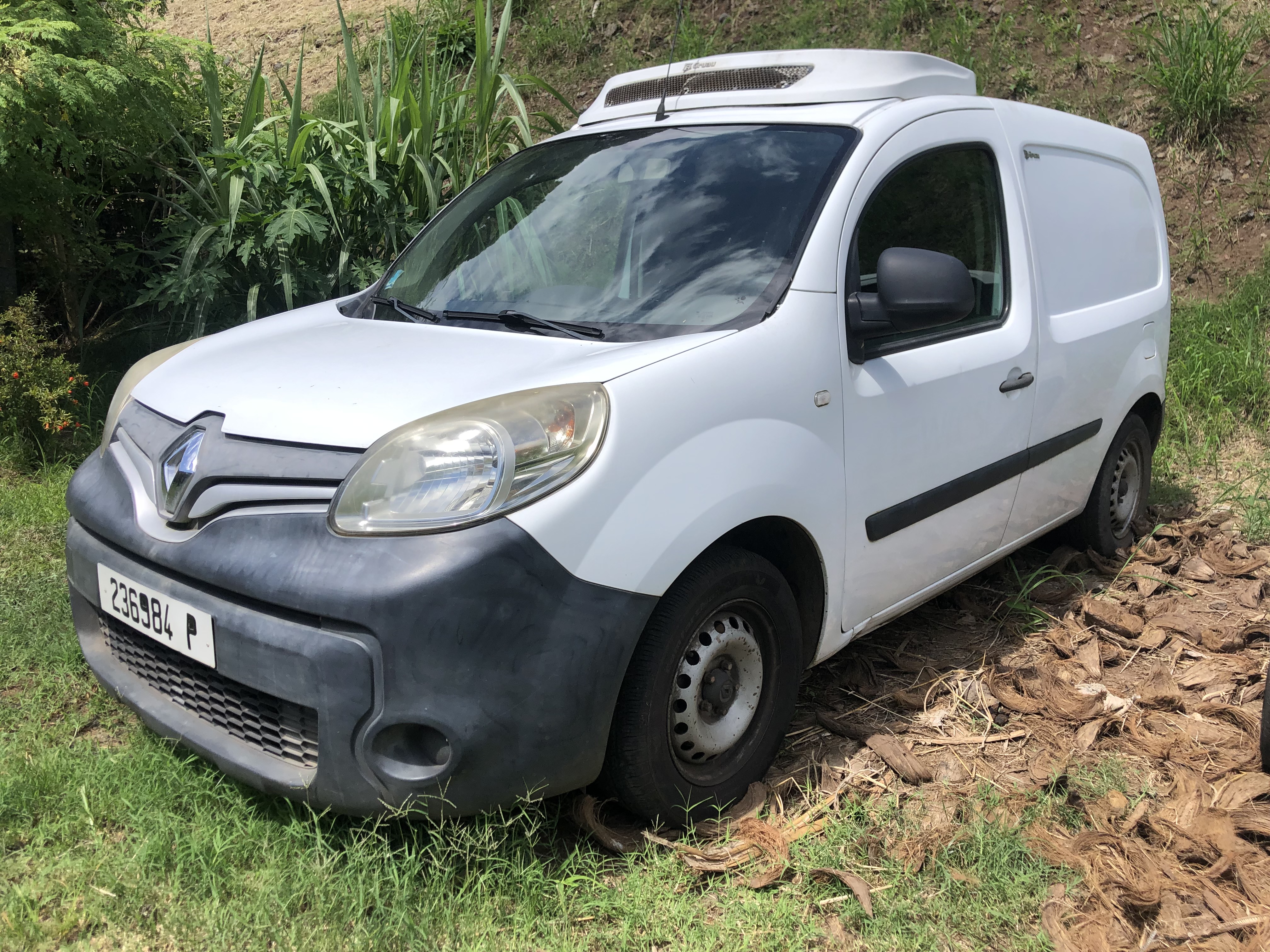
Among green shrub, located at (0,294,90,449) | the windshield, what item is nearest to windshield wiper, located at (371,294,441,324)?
the windshield

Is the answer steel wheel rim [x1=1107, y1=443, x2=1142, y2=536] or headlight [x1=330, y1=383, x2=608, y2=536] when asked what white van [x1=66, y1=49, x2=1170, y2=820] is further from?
steel wheel rim [x1=1107, y1=443, x2=1142, y2=536]

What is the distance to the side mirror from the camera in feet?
8.12

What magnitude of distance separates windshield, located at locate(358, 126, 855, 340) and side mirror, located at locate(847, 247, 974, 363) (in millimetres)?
219

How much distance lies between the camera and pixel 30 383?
4.33 metres

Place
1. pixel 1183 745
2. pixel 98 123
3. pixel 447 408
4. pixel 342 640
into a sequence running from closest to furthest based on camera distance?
pixel 342 640 → pixel 447 408 → pixel 1183 745 → pixel 98 123

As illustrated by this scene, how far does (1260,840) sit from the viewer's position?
2.39 metres

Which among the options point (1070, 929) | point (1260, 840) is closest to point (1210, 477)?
point (1260, 840)

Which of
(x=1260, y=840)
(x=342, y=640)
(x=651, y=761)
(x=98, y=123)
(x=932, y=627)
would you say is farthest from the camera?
(x=98, y=123)

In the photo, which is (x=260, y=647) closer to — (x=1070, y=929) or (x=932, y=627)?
(x=1070, y=929)

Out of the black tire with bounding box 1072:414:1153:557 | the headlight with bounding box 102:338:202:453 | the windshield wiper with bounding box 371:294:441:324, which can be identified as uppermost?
the windshield wiper with bounding box 371:294:441:324

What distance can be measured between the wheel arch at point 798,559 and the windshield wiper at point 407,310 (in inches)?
39.5

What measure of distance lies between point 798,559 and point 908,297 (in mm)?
688

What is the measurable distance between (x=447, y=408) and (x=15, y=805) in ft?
4.42

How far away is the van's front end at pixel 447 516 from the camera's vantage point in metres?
1.88
